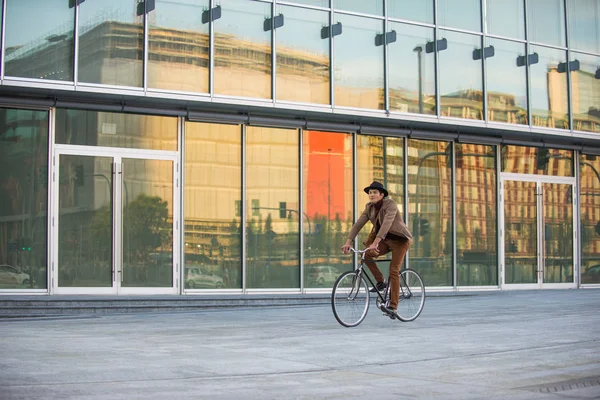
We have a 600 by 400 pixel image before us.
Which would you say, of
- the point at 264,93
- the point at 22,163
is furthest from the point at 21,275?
the point at 264,93

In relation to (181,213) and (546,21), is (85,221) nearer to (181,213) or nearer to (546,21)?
(181,213)

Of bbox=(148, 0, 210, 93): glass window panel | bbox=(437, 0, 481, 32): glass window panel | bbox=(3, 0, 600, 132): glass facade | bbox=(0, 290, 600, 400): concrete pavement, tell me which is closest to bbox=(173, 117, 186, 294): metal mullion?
bbox=(148, 0, 210, 93): glass window panel

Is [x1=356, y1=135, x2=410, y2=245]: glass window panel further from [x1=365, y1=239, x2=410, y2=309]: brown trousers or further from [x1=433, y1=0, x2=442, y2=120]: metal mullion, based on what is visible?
[x1=365, y1=239, x2=410, y2=309]: brown trousers

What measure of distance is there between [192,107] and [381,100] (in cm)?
425

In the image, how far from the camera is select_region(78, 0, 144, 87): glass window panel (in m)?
16.2

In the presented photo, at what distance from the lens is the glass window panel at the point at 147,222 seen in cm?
1691

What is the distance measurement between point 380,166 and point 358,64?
2372mm

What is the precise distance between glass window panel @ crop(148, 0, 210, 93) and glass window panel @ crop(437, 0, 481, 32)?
19.3ft

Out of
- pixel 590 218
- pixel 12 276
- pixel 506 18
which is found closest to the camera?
pixel 12 276

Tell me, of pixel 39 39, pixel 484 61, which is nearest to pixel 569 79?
pixel 484 61

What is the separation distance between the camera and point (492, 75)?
2058 centimetres

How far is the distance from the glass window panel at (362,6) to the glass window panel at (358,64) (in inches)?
7.3

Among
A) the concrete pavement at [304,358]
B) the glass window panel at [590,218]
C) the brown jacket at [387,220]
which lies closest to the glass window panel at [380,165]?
the glass window panel at [590,218]

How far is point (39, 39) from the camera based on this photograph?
52.0 feet
